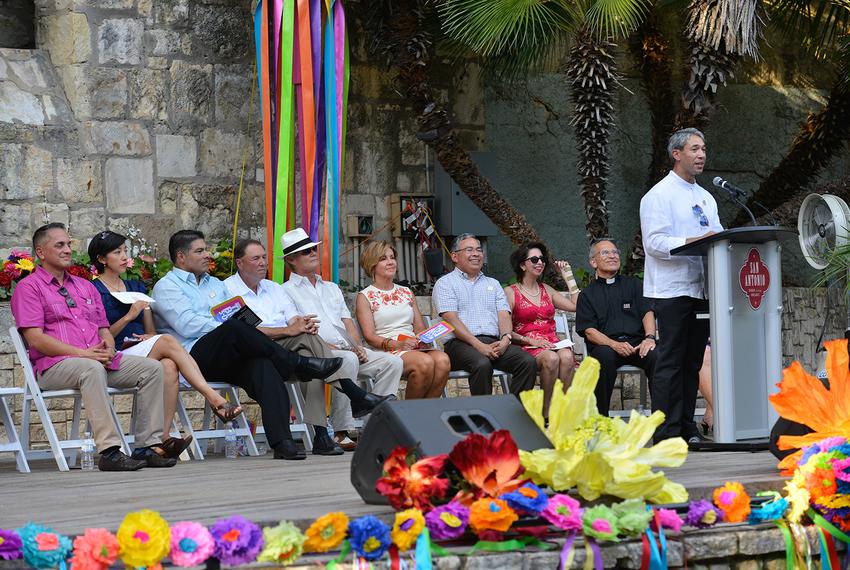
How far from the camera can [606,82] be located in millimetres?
9695

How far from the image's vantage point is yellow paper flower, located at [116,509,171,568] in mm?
3436

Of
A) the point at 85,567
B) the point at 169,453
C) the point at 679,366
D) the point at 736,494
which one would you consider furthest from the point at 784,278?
the point at 85,567

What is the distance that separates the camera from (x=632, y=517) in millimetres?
3945

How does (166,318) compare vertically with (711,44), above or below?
below

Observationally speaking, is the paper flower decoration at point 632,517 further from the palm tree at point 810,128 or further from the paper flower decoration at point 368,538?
the palm tree at point 810,128

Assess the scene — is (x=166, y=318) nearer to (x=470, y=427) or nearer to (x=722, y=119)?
(x=470, y=427)

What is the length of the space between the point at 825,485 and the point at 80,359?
12.1 ft

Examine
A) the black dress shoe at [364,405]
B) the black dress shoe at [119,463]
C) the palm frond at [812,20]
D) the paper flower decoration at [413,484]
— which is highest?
the palm frond at [812,20]

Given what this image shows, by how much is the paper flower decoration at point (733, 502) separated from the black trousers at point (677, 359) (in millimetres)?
2057

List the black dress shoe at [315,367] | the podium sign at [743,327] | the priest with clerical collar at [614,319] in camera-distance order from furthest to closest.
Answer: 1. the priest with clerical collar at [614,319]
2. the black dress shoe at [315,367]
3. the podium sign at [743,327]

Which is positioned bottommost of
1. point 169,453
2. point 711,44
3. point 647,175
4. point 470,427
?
point 169,453

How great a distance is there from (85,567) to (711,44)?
7.09m

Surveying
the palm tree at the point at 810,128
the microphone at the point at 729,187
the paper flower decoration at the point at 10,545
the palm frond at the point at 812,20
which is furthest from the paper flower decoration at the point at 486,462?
the palm tree at the point at 810,128

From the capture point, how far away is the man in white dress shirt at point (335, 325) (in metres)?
7.40
